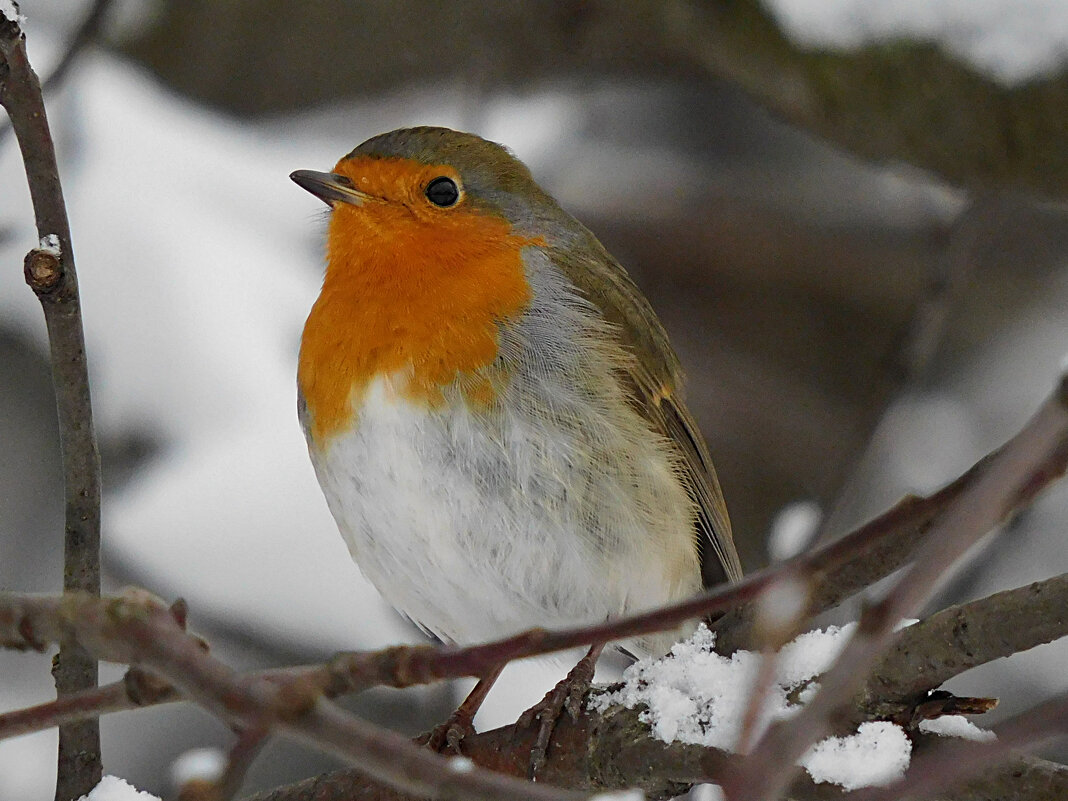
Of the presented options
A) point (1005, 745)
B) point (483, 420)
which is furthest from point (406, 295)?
point (1005, 745)

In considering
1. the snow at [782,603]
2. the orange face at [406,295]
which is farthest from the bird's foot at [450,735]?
the snow at [782,603]

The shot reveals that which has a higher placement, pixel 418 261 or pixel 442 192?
pixel 442 192

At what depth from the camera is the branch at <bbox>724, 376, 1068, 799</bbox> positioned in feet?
2.74

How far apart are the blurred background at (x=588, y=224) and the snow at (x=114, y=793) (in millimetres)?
1740

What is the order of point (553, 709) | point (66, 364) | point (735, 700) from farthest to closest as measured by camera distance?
point (553, 709), point (735, 700), point (66, 364)

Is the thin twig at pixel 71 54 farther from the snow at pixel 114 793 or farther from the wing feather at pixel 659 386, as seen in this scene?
the snow at pixel 114 793

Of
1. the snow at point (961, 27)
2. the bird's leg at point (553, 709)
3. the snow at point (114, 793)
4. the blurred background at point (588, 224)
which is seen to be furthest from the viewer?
the blurred background at point (588, 224)

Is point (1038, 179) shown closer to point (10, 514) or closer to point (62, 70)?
point (62, 70)

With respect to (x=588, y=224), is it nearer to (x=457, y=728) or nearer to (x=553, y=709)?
(x=457, y=728)

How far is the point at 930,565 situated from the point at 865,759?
1.20m

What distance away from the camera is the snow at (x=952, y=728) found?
1984mm

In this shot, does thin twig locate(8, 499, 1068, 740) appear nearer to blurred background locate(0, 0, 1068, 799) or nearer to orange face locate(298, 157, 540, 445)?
orange face locate(298, 157, 540, 445)

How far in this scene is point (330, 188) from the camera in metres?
3.08

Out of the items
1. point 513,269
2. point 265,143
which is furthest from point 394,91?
point 513,269
